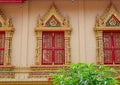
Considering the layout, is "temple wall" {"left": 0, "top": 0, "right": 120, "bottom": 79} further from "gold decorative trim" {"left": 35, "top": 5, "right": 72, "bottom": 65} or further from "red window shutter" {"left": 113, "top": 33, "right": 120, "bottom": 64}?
"red window shutter" {"left": 113, "top": 33, "right": 120, "bottom": 64}

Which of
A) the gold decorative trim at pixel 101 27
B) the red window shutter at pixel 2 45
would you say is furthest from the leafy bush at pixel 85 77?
the red window shutter at pixel 2 45

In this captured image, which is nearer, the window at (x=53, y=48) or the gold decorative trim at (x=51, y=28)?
the gold decorative trim at (x=51, y=28)

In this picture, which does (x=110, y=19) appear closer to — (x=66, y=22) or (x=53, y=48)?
(x=66, y=22)

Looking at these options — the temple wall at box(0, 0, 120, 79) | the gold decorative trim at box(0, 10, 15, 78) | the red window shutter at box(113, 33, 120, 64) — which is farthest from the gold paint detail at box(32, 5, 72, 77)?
the red window shutter at box(113, 33, 120, 64)

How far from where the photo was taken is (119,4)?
598 inches

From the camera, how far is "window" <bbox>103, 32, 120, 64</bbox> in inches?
575

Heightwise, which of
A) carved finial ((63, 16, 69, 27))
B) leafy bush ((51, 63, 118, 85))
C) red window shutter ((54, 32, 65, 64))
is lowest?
leafy bush ((51, 63, 118, 85))

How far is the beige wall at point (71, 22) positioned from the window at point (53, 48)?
464 mm

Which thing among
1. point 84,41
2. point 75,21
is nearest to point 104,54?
point 84,41

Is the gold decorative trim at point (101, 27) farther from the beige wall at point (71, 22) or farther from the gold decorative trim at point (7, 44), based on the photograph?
the gold decorative trim at point (7, 44)

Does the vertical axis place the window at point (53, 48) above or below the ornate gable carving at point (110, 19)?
below

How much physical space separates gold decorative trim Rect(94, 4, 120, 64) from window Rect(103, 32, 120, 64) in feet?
1.06

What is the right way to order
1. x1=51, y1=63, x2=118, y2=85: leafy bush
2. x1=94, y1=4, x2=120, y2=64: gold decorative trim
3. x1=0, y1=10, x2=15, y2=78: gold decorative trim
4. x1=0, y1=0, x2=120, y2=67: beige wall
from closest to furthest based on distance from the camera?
x1=51, y1=63, x2=118, y2=85: leafy bush
x1=0, y1=10, x2=15, y2=78: gold decorative trim
x1=94, y1=4, x2=120, y2=64: gold decorative trim
x1=0, y1=0, x2=120, y2=67: beige wall

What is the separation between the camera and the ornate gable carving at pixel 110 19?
14734 millimetres
